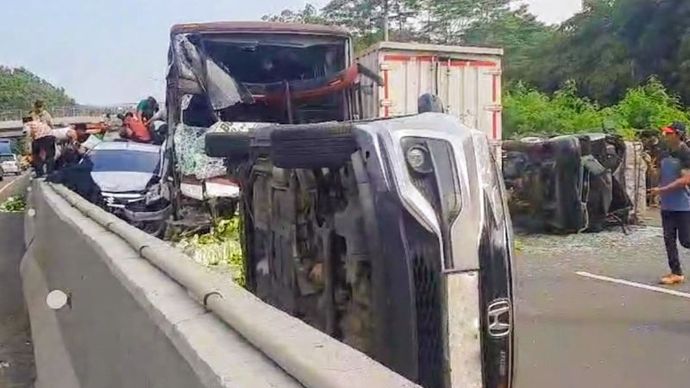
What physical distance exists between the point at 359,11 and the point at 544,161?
45.2 meters

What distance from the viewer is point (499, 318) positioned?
13.9ft

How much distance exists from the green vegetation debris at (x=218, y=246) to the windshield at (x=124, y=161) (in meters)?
4.15

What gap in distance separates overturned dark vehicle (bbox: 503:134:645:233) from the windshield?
5669 mm

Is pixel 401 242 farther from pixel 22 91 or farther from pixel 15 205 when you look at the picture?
pixel 22 91

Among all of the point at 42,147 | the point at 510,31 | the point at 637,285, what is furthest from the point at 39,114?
the point at 510,31

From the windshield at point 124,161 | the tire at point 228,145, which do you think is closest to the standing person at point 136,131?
the windshield at point 124,161

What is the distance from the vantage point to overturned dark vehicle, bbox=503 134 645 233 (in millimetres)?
13508

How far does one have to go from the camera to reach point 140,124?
17.7 metres

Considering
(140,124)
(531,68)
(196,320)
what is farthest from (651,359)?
(531,68)

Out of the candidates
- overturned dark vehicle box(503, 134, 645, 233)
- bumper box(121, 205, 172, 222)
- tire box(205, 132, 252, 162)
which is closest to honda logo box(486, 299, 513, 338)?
tire box(205, 132, 252, 162)

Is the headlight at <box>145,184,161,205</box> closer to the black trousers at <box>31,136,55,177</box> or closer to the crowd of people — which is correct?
the crowd of people

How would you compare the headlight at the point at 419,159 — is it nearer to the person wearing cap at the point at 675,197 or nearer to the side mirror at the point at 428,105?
the side mirror at the point at 428,105

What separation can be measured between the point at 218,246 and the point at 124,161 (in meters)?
5.62

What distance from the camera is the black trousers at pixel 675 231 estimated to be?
1002cm
